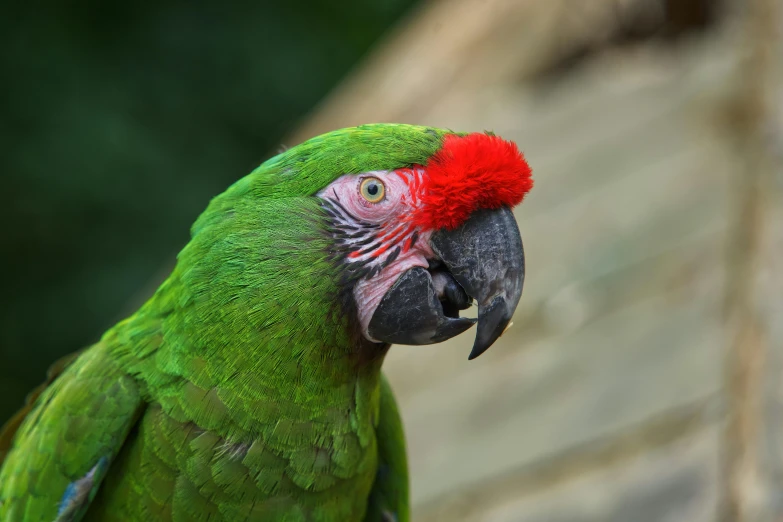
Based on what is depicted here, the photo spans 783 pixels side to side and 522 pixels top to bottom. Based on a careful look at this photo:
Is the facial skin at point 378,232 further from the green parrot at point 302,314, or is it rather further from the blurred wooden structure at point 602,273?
the blurred wooden structure at point 602,273

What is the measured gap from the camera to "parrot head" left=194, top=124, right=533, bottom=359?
1.67m

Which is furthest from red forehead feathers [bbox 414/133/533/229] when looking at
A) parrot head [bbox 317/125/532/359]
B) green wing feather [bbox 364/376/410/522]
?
green wing feather [bbox 364/376/410/522]

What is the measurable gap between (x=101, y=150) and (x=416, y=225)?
4.90 meters

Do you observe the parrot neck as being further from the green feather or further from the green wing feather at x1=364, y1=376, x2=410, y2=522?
the green wing feather at x1=364, y1=376, x2=410, y2=522

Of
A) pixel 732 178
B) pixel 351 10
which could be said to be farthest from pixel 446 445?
pixel 351 10

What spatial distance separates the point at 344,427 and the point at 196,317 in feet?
1.33

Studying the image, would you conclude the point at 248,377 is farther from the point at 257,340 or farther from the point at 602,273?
the point at 602,273

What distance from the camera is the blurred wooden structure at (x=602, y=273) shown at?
2.82 meters

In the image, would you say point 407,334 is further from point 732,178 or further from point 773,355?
point 732,178

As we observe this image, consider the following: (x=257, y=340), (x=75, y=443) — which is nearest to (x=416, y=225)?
(x=257, y=340)

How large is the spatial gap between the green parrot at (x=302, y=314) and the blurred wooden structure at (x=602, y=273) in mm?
1241

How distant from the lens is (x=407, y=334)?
5.57 ft

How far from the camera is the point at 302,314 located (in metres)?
1.70

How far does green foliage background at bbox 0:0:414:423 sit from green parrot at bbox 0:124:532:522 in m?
4.01
